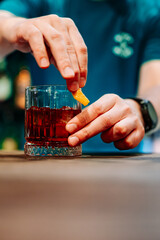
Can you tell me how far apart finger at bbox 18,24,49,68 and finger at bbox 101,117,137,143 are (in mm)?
332

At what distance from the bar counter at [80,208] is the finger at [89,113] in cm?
62

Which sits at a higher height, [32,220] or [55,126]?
[55,126]

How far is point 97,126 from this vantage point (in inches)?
42.6

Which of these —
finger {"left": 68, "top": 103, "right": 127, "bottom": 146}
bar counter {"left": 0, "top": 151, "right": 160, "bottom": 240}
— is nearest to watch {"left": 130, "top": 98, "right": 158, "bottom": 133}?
finger {"left": 68, "top": 103, "right": 127, "bottom": 146}

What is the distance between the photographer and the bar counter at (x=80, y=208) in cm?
34

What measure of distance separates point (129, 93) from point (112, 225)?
7.37 feet

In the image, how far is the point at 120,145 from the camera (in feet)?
4.08

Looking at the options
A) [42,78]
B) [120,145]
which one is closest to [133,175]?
[120,145]

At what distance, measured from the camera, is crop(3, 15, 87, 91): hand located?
104 centimetres

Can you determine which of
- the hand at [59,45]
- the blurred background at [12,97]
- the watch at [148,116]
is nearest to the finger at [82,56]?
the hand at [59,45]

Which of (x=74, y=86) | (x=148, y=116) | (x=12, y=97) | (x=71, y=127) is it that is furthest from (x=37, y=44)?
(x=12, y=97)

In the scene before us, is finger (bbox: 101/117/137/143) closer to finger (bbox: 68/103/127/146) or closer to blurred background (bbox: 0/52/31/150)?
finger (bbox: 68/103/127/146)

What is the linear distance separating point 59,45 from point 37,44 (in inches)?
3.0

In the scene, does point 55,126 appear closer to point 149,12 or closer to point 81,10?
point 81,10
